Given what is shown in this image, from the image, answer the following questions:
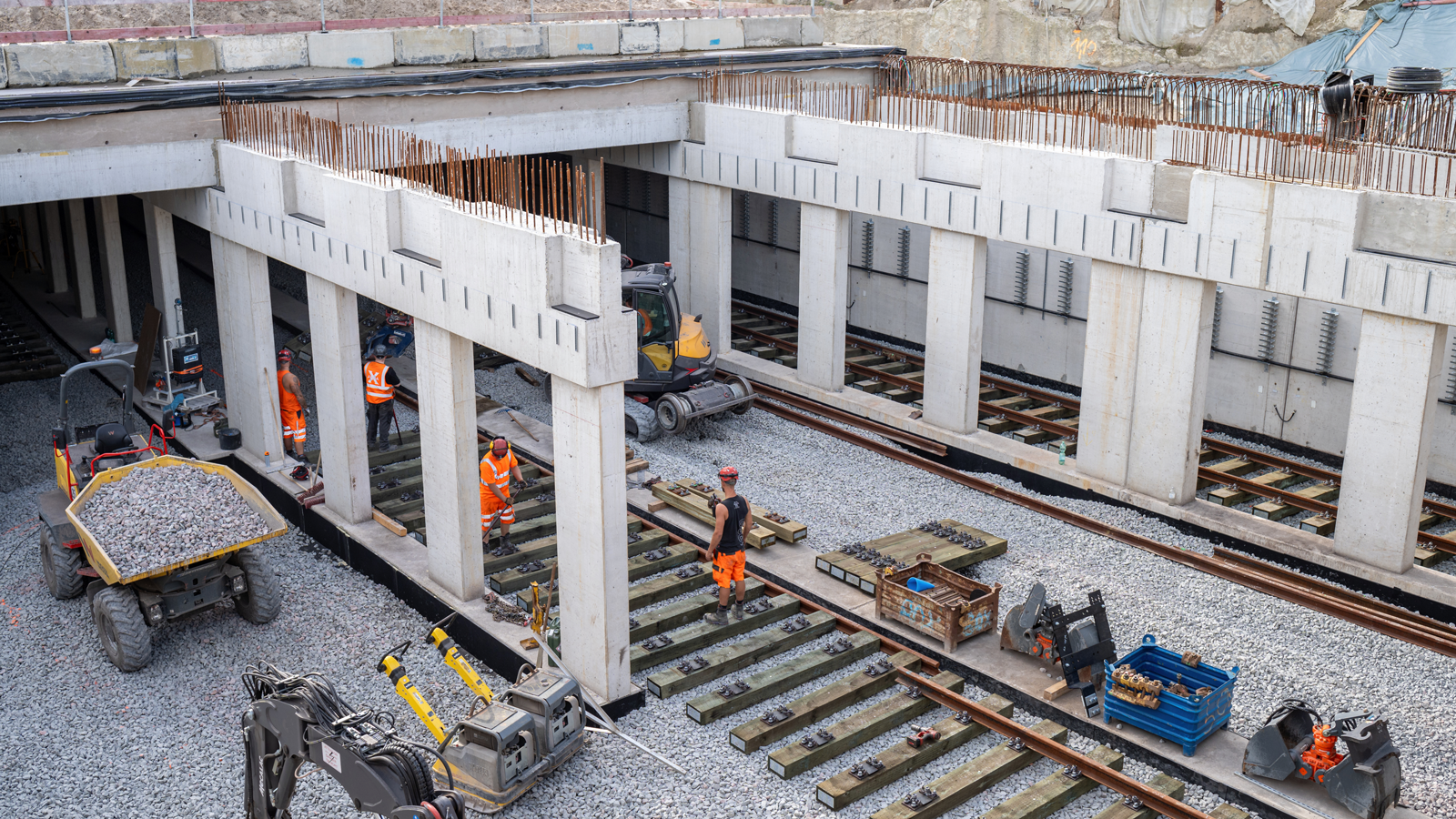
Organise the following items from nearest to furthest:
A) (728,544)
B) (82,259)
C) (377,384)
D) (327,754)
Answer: (327,754) < (728,544) < (377,384) < (82,259)

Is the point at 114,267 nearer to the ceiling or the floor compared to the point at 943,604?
nearer to the ceiling

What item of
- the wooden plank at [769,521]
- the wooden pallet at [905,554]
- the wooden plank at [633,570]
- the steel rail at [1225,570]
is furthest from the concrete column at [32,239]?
the wooden pallet at [905,554]

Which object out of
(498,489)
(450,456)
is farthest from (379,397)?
(450,456)

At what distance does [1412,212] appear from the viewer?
42.9 feet

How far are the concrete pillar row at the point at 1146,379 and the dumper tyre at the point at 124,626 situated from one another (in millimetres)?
10983

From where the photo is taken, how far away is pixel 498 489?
14141mm

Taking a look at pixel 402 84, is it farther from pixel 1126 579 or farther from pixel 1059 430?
pixel 1126 579

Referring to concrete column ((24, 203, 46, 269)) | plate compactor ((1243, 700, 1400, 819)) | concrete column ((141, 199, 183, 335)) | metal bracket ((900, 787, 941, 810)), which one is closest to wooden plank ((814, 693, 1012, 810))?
metal bracket ((900, 787, 941, 810))

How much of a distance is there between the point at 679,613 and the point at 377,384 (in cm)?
607

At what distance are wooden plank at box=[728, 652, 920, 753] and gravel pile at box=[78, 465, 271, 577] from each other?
16.9 feet

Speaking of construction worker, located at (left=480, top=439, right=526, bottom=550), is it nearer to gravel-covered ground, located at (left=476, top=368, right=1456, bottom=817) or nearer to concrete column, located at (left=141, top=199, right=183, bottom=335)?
gravel-covered ground, located at (left=476, top=368, right=1456, bottom=817)

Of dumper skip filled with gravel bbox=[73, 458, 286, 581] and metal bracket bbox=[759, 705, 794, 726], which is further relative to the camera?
dumper skip filled with gravel bbox=[73, 458, 286, 581]

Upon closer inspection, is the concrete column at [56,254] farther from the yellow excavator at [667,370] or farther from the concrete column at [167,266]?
the yellow excavator at [667,370]

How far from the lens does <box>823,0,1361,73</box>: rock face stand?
3031 centimetres
